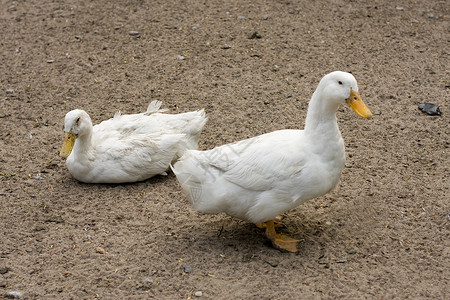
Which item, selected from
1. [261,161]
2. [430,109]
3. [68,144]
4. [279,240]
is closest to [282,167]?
[261,161]

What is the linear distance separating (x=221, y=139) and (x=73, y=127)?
177cm

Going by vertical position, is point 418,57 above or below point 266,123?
above

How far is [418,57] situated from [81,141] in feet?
16.8

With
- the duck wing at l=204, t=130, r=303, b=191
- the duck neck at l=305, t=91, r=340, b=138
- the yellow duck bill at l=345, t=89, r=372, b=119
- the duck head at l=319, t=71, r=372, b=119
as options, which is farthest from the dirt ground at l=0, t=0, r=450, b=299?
the duck head at l=319, t=71, r=372, b=119

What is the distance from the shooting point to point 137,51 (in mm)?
8398

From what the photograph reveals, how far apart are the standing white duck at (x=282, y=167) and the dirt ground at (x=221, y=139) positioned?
0.50 meters

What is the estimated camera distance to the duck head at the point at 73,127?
5684 millimetres

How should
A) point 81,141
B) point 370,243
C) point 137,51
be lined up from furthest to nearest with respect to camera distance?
point 137,51 < point 81,141 < point 370,243

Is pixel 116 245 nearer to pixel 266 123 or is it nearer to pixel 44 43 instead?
pixel 266 123

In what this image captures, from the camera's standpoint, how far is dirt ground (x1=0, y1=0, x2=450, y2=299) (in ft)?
15.0

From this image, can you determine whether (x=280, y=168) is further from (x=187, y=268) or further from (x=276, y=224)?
(x=187, y=268)

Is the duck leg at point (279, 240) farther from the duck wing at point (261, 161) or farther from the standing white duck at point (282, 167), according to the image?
the duck wing at point (261, 161)

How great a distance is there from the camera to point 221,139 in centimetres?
655

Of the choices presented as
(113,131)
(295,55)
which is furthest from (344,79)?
(295,55)
